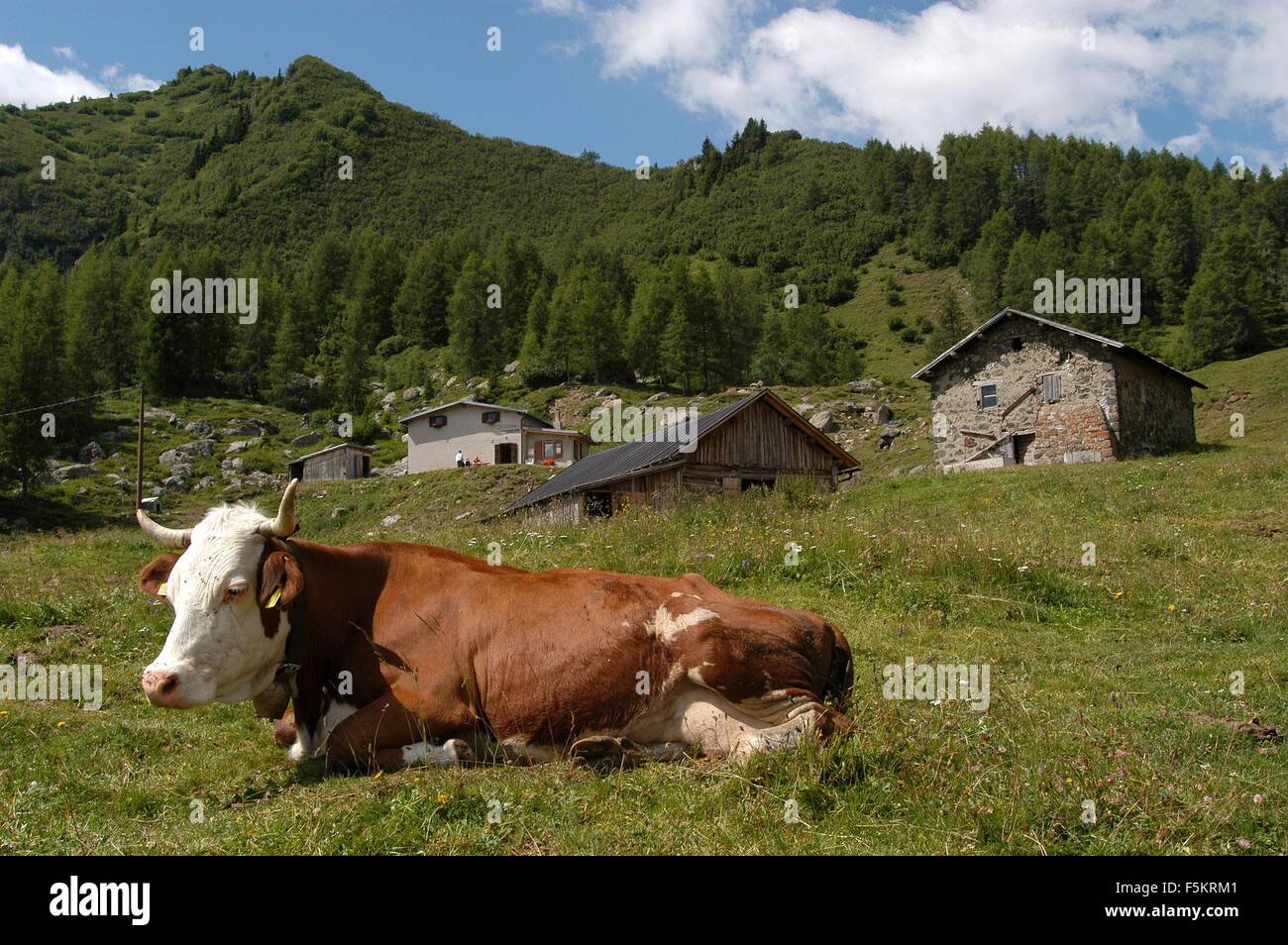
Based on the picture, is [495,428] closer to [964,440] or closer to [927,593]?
[964,440]

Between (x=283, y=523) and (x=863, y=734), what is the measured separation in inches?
155

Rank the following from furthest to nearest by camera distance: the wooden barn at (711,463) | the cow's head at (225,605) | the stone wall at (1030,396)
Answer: the stone wall at (1030,396), the wooden barn at (711,463), the cow's head at (225,605)

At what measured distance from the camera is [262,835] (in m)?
4.66

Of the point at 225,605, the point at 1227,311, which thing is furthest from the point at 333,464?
the point at 1227,311

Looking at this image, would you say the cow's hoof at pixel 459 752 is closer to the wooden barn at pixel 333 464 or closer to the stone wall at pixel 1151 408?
the stone wall at pixel 1151 408

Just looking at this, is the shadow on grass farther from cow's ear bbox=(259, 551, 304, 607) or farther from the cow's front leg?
the cow's front leg

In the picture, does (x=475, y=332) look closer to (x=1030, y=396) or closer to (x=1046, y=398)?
(x=1030, y=396)

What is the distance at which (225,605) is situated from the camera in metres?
5.78

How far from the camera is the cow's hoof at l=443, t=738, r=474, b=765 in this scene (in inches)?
228

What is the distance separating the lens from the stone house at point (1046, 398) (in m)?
41.6

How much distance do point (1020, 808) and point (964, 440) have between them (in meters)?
44.3

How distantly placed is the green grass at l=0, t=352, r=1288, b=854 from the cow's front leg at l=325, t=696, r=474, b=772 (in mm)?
214

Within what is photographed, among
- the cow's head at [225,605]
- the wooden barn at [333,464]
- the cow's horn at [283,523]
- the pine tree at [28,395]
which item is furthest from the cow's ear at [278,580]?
the wooden barn at [333,464]
